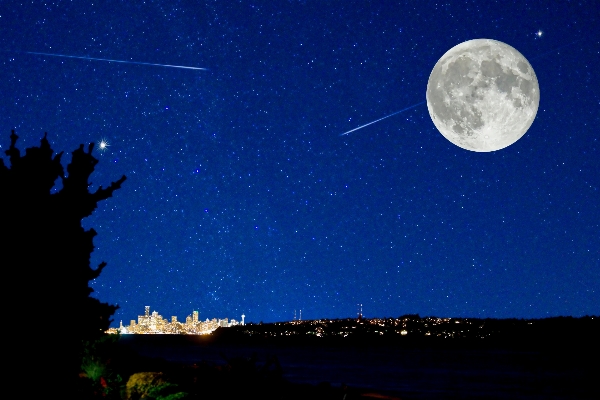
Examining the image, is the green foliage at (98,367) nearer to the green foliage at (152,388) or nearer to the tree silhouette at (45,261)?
the green foliage at (152,388)

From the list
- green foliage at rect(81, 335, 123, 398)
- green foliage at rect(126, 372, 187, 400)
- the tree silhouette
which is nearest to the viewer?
the tree silhouette

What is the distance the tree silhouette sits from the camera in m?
6.74

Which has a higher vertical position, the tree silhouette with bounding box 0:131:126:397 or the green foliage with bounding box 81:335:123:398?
the tree silhouette with bounding box 0:131:126:397

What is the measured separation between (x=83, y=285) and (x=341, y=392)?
3.48 meters

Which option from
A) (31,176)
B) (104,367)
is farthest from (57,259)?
(104,367)

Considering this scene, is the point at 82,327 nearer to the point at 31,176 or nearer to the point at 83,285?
the point at 83,285

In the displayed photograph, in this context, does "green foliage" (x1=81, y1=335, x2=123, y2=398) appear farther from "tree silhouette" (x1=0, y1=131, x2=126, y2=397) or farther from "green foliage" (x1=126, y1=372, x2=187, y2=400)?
"tree silhouette" (x1=0, y1=131, x2=126, y2=397)

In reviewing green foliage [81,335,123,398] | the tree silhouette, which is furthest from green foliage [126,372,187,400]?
green foliage [81,335,123,398]

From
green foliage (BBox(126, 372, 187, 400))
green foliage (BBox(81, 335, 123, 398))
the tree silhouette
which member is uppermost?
the tree silhouette

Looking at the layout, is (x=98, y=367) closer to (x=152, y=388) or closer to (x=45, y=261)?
(x=152, y=388)

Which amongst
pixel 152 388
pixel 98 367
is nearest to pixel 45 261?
pixel 152 388

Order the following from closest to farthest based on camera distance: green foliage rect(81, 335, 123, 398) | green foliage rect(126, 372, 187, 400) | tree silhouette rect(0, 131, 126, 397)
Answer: tree silhouette rect(0, 131, 126, 397) < green foliage rect(126, 372, 187, 400) < green foliage rect(81, 335, 123, 398)

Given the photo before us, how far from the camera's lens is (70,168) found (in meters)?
8.09

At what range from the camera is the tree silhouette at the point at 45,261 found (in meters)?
6.74
